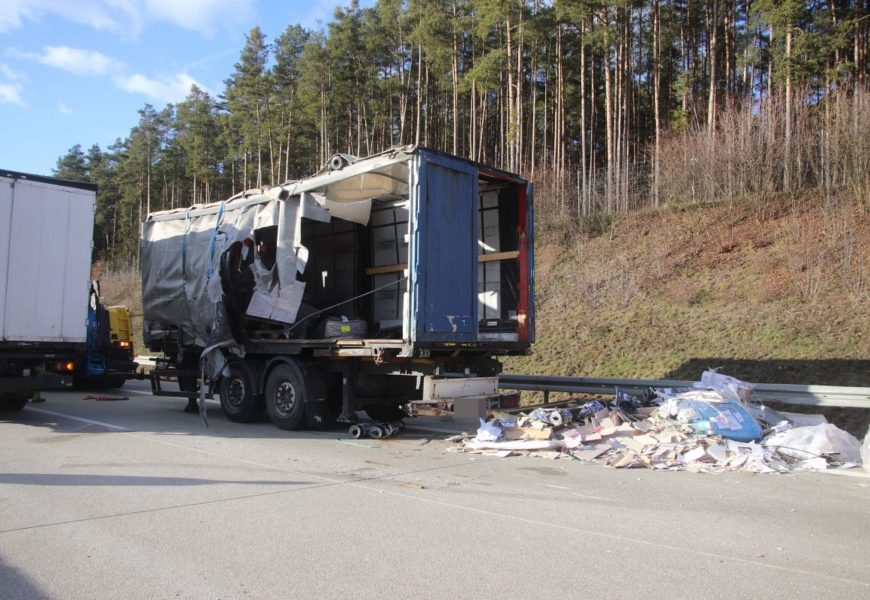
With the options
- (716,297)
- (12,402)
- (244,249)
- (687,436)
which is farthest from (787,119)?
(12,402)

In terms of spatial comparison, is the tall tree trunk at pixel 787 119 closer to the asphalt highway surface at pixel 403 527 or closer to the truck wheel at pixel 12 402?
the asphalt highway surface at pixel 403 527

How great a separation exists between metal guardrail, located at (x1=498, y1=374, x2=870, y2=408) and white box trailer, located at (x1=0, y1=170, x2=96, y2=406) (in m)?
7.36

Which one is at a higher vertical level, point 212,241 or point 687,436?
point 212,241

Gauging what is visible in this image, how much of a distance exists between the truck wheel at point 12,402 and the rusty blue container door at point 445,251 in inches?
311

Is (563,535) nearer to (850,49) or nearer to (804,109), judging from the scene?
(804,109)

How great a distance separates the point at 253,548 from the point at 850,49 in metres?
23.9

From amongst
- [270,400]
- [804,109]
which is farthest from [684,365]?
[804,109]

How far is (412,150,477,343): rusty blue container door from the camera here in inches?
335

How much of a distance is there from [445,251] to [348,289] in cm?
363

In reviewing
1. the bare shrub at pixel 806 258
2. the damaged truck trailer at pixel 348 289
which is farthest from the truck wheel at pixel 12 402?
the bare shrub at pixel 806 258

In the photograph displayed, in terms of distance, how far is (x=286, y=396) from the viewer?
10.2m

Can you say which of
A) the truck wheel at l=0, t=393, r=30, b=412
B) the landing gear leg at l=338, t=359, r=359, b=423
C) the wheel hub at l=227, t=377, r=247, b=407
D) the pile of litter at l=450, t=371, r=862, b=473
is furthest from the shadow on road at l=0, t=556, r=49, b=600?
the truck wheel at l=0, t=393, r=30, b=412

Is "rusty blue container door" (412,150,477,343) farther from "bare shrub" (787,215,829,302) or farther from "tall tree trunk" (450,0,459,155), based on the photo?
"tall tree trunk" (450,0,459,155)

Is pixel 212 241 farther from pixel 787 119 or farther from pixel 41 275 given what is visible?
pixel 787 119
